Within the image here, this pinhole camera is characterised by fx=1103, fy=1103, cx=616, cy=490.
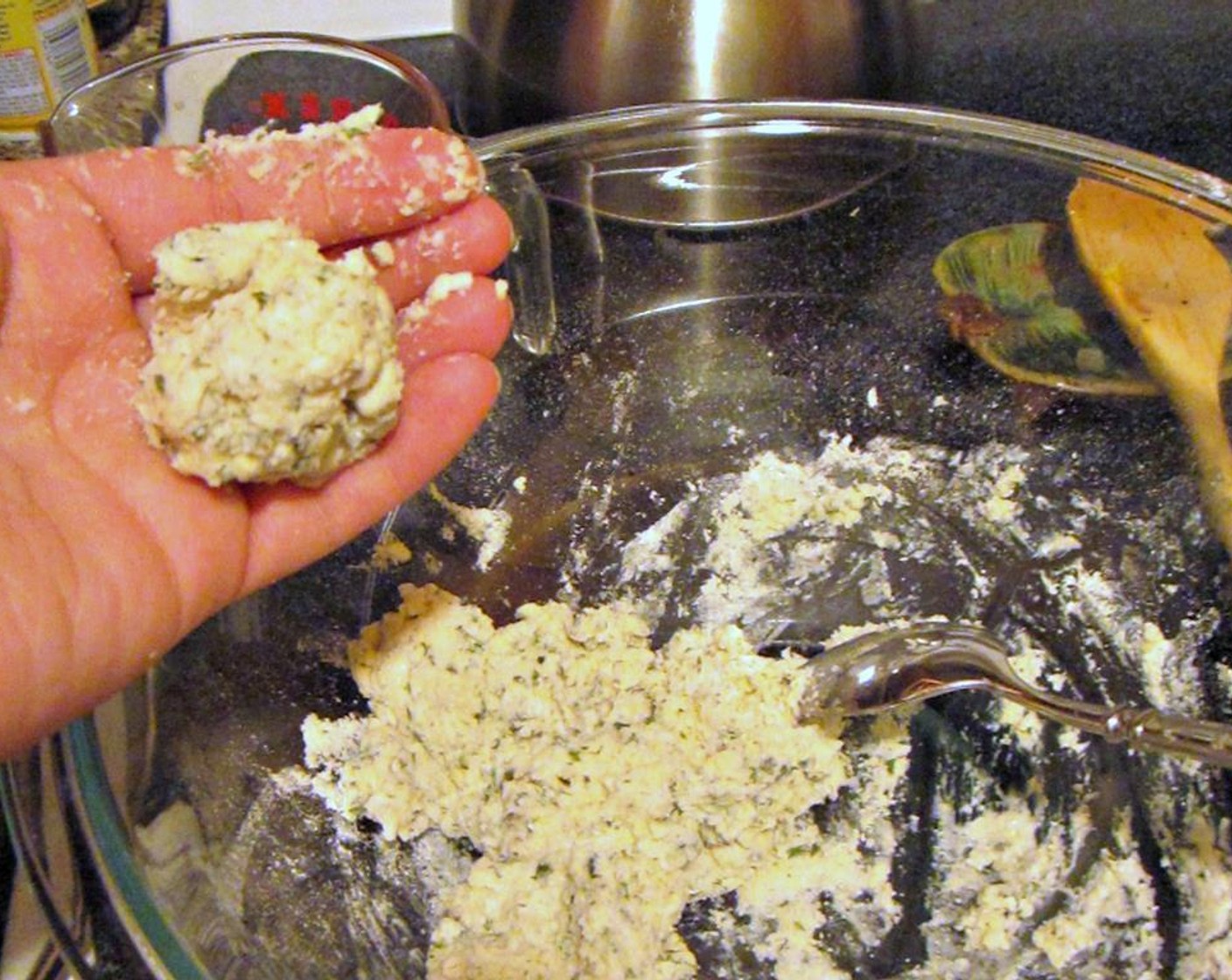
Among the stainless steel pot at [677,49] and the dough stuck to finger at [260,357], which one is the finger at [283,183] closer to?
the dough stuck to finger at [260,357]

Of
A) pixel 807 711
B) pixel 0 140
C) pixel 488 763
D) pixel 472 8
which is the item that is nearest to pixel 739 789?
pixel 807 711

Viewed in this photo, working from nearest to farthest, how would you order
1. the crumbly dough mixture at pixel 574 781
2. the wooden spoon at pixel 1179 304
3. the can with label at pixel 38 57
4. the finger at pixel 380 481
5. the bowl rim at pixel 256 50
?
the finger at pixel 380 481, the crumbly dough mixture at pixel 574 781, the wooden spoon at pixel 1179 304, the bowl rim at pixel 256 50, the can with label at pixel 38 57

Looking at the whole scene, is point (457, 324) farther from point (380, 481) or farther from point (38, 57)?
point (38, 57)

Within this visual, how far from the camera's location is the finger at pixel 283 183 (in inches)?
39.6

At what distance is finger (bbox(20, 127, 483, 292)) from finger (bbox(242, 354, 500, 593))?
0.16 metres

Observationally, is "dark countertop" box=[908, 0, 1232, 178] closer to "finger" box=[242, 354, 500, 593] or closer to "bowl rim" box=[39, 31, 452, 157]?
"bowl rim" box=[39, 31, 452, 157]

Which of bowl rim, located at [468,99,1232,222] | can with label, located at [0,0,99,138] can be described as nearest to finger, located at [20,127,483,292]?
bowl rim, located at [468,99,1232,222]

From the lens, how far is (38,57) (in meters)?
1.62

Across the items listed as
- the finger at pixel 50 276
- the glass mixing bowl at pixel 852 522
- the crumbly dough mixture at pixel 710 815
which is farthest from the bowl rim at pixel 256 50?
the crumbly dough mixture at pixel 710 815

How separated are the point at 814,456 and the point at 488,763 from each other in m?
0.57

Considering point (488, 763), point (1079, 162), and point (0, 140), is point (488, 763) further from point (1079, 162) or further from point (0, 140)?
point (0, 140)

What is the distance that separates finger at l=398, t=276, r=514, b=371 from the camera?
1057 millimetres

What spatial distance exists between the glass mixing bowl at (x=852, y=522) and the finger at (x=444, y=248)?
26 cm

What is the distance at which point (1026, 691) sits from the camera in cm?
109
